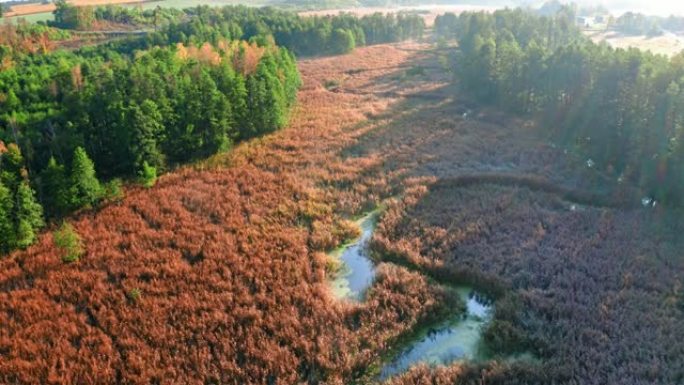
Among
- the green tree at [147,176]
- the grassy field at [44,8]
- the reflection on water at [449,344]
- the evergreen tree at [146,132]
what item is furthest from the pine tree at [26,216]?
the grassy field at [44,8]

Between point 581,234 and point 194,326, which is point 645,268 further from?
point 194,326

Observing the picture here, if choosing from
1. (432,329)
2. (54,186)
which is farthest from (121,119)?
(432,329)

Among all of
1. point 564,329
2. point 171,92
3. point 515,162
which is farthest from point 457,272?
point 171,92

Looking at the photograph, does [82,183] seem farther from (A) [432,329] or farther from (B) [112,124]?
(A) [432,329]

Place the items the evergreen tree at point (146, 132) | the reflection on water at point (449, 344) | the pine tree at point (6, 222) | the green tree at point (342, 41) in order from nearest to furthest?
the reflection on water at point (449, 344) < the pine tree at point (6, 222) < the evergreen tree at point (146, 132) < the green tree at point (342, 41)

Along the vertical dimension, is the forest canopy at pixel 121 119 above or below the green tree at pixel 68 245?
above

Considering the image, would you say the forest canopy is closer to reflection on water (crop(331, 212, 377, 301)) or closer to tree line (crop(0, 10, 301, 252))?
tree line (crop(0, 10, 301, 252))

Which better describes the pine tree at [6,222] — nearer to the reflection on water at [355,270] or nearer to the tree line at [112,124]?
the tree line at [112,124]
